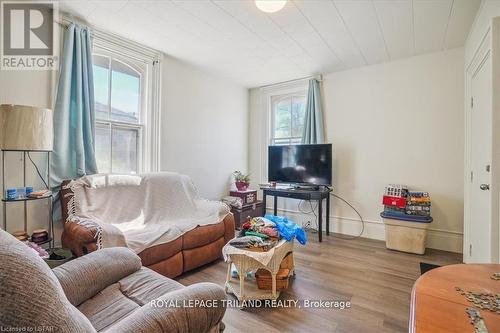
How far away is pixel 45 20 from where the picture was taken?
2.32 m

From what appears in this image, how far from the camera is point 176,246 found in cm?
226

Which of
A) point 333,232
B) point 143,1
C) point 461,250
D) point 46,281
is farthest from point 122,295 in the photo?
point 461,250

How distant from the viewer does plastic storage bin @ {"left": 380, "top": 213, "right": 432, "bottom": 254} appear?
294 centimetres

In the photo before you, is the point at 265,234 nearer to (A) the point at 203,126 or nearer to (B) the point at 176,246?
(B) the point at 176,246

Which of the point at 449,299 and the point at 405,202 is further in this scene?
the point at 405,202

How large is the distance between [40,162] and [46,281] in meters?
2.22

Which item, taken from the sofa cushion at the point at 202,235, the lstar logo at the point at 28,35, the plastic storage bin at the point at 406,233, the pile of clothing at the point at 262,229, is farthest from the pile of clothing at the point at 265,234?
the lstar logo at the point at 28,35

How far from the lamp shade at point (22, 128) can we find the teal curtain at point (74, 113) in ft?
1.58

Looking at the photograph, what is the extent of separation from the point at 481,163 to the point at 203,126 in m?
3.34

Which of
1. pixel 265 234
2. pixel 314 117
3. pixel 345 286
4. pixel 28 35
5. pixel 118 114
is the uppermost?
pixel 28 35

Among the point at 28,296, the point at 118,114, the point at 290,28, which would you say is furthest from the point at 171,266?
the point at 290,28

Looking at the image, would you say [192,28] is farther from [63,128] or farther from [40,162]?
[40,162]

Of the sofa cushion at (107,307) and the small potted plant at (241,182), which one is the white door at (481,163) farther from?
the small potted plant at (241,182)

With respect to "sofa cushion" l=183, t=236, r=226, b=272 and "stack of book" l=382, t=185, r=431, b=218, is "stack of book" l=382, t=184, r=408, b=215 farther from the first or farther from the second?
"sofa cushion" l=183, t=236, r=226, b=272
